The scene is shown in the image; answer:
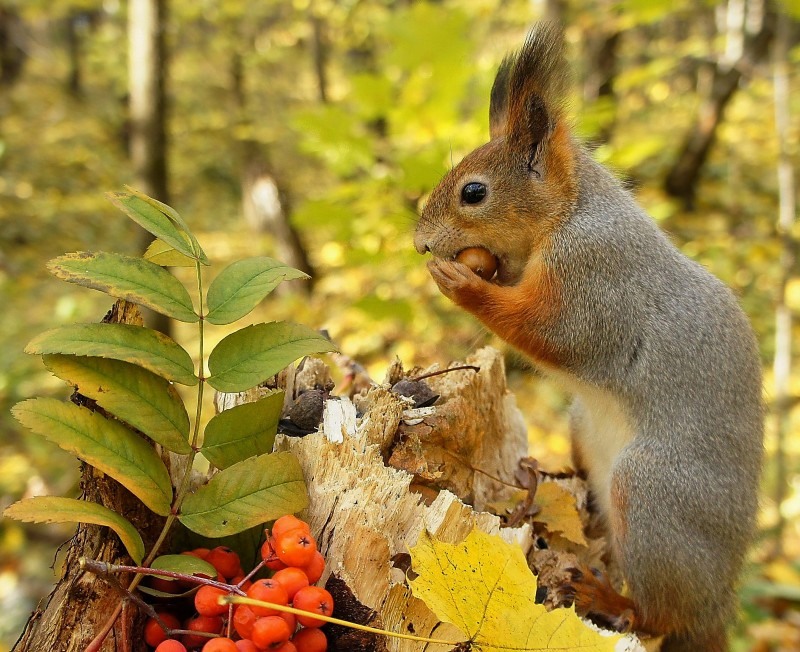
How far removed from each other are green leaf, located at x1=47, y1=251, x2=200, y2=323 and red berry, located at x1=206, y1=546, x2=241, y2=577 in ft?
1.09

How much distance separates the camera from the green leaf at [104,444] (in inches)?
32.6

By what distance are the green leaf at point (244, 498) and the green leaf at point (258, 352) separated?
4.6 inches

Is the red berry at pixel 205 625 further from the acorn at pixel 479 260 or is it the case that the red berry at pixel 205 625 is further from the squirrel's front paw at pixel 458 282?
the acorn at pixel 479 260

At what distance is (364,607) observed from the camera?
910 millimetres

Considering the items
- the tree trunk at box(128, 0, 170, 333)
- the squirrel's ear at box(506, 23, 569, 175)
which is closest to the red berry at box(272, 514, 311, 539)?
the squirrel's ear at box(506, 23, 569, 175)

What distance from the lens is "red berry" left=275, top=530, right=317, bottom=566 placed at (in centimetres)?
82

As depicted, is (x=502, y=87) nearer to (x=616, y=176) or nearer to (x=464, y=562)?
(x=616, y=176)

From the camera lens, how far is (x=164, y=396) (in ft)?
3.06

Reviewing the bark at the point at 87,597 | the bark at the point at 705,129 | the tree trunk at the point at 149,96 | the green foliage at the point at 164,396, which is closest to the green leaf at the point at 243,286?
the green foliage at the point at 164,396

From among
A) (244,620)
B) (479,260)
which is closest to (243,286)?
(244,620)

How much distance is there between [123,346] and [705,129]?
7.34 metres

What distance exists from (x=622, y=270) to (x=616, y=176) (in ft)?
1.41

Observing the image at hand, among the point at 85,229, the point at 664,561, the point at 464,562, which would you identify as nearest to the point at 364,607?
the point at 464,562

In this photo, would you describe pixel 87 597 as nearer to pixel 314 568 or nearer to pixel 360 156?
pixel 314 568
